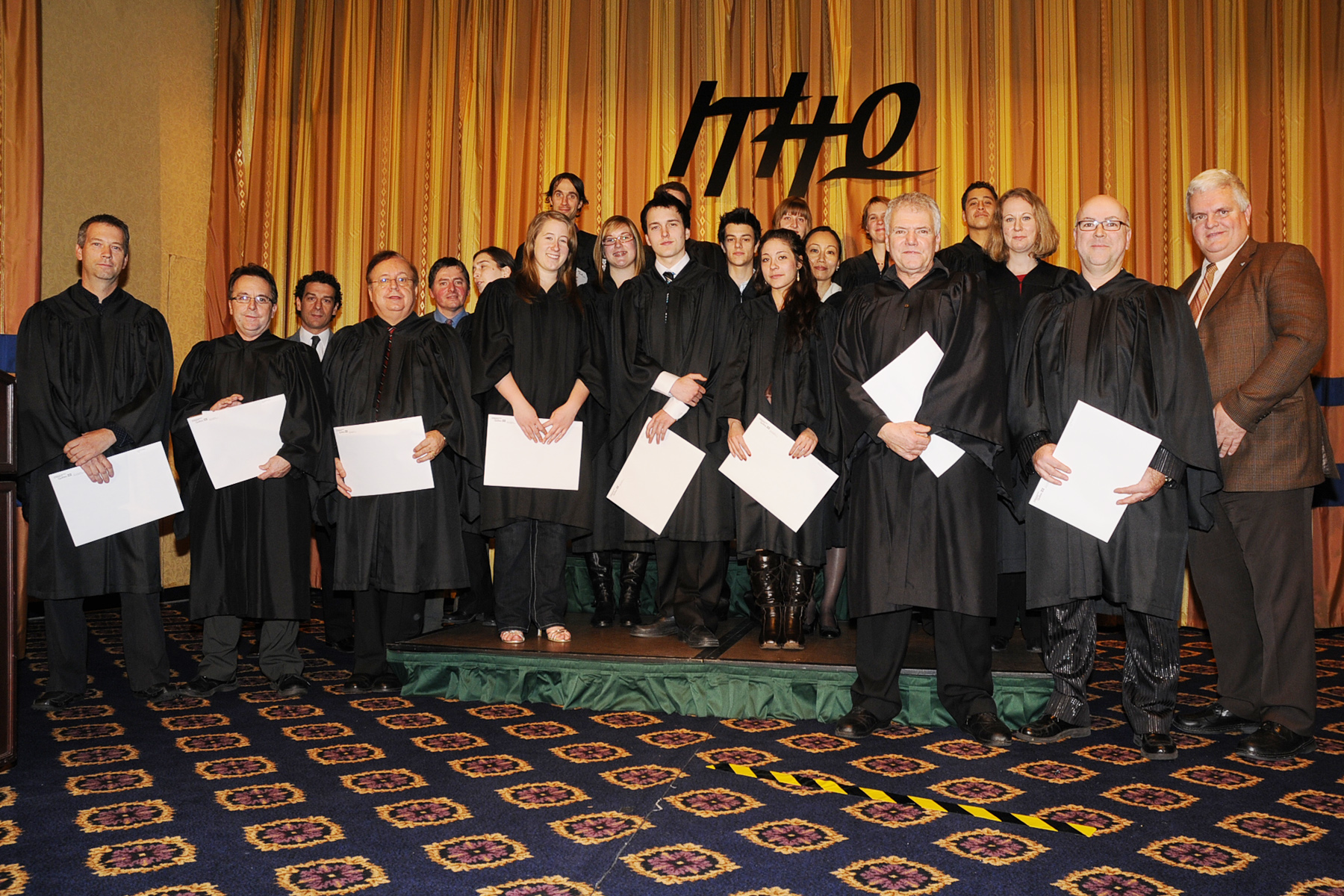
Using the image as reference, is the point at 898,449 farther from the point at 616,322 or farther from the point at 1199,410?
the point at 616,322

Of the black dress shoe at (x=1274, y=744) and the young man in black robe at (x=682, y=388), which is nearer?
the black dress shoe at (x=1274, y=744)

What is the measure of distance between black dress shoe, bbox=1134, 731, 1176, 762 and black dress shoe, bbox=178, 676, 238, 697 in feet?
11.0

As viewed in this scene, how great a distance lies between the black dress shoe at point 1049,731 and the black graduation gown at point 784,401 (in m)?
0.94

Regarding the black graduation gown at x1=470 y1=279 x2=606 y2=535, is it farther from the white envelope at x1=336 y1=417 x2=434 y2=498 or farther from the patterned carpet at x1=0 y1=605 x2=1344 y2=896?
the patterned carpet at x1=0 y1=605 x2=1344 y2=896

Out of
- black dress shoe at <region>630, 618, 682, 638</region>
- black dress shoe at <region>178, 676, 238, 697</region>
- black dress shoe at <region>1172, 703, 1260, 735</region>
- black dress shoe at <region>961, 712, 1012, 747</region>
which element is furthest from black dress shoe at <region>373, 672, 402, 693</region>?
black dress shoe at <region>1172, 703, 1260, 735</region>

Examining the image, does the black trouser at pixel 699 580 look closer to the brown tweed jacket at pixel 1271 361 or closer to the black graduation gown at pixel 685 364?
the black graduation gown at pixel 685 364

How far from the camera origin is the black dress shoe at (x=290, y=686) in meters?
3.79

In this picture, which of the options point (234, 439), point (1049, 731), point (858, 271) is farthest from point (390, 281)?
point (1049, 731)

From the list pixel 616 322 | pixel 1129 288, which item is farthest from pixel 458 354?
pixel 1129 288

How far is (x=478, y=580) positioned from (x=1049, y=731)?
9.11 ft

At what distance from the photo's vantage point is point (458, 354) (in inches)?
159

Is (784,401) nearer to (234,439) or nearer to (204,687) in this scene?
(234,439)

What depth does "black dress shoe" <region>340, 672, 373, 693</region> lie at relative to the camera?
12.6 feet

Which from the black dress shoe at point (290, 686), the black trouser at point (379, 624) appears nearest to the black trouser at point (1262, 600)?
the black trouser at point (379, 624)
